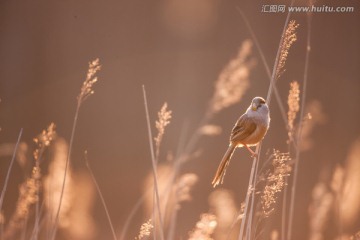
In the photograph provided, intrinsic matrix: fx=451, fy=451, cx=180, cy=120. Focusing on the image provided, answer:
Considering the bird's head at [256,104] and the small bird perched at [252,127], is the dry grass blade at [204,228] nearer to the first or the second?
the small bird perched at [252,127]

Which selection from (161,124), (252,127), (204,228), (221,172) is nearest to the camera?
(204,228)

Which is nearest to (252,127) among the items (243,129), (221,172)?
(243,129)

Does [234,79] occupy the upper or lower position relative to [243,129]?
lower

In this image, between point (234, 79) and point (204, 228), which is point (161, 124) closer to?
point (234, 79)

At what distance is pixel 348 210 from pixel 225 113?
305 cm

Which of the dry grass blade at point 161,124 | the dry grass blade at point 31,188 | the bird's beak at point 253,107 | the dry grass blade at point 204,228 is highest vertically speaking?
the bird's beak at point 253,107

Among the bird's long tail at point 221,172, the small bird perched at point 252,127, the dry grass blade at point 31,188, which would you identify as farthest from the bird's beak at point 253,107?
the dry grass blade at point 31,188

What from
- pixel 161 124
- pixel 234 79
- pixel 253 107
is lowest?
pixel 161 124

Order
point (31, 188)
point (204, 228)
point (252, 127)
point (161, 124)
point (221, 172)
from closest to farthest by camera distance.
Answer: point (204, 228) < point (161, 124) < point (31, 188) < point (221, 172) < point (252, 127)

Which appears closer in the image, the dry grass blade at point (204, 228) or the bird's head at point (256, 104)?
the dry grass blade at point (204, 228)

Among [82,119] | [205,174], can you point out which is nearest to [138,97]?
[82,119]

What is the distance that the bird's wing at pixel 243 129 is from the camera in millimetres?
2275

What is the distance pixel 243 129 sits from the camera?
2307 mm

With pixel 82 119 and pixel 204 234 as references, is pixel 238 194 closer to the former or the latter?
pixel 82 119
